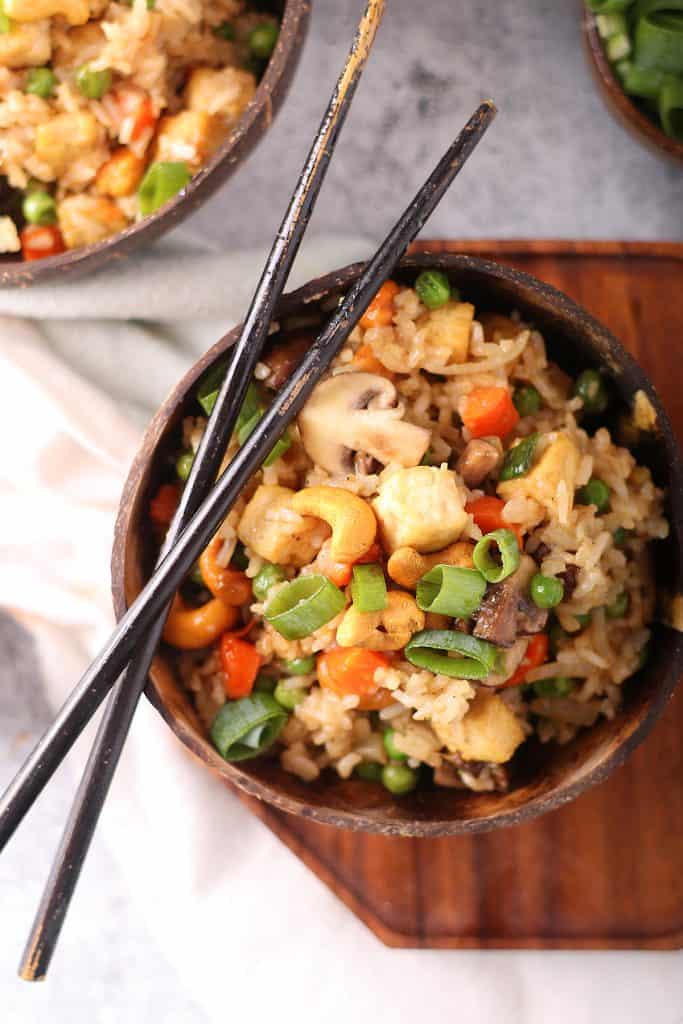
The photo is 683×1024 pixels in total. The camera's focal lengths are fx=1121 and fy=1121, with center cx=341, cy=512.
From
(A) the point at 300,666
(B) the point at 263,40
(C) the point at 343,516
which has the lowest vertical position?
(A) the point at 300,666

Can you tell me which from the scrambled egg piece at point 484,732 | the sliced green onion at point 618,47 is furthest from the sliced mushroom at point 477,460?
the sliced green onion at point 618,47

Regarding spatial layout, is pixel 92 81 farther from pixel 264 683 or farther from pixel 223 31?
pixel 264 683

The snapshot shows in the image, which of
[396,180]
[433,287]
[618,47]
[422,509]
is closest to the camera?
[422,509]

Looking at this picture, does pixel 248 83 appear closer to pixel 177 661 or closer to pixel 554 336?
pixel 554 336

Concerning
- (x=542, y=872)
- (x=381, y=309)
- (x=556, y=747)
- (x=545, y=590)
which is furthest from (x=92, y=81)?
(x=542, y=872)

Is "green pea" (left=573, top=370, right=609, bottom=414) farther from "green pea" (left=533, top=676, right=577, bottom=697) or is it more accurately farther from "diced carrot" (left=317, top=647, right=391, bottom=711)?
"diced carrot" (left=317, top=647, right=391, bottom=711)

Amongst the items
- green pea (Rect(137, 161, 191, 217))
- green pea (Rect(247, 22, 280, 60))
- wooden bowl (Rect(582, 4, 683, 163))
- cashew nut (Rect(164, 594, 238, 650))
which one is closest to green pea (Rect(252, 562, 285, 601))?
cashew nut (Rect(164, 594, 238, 650))
